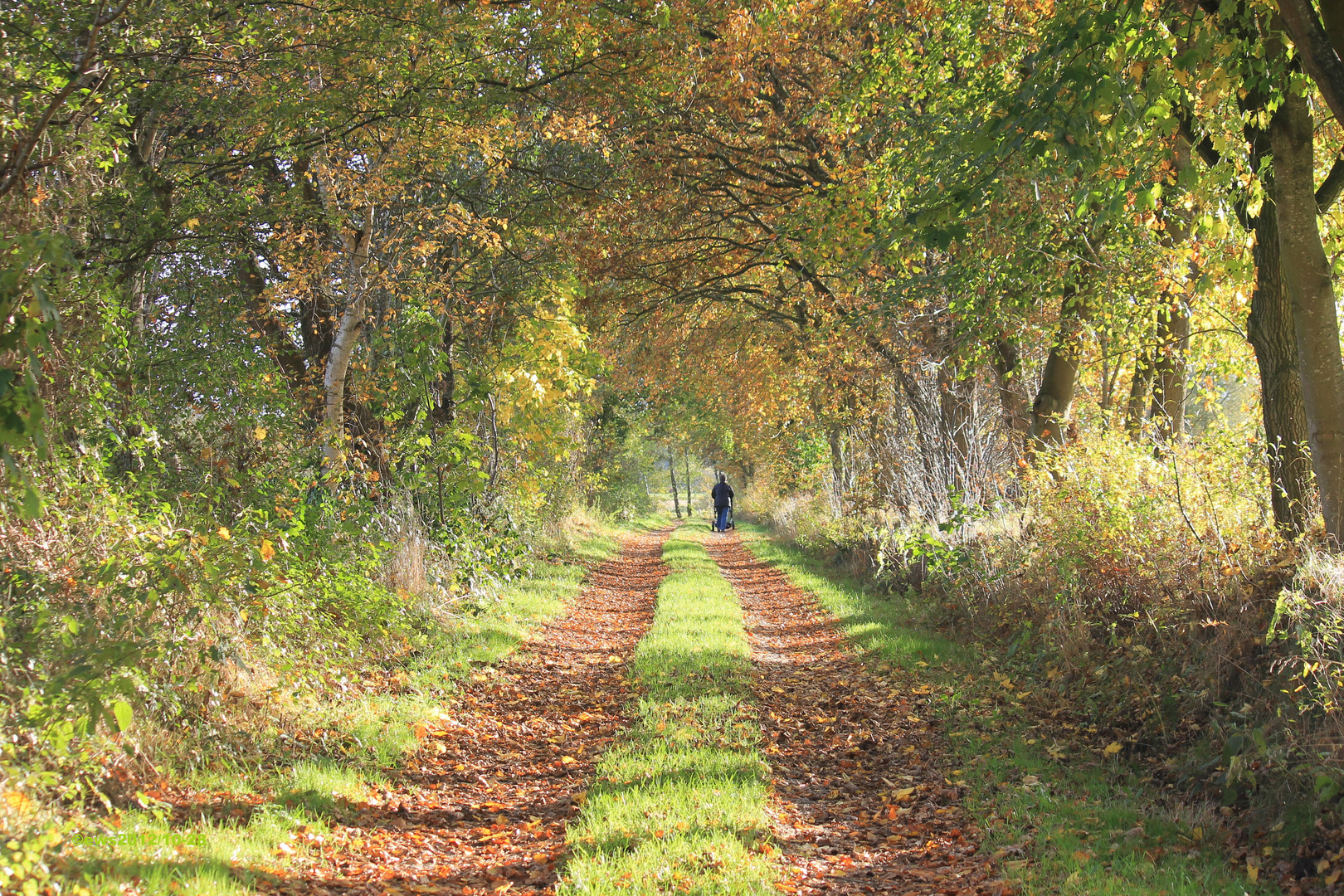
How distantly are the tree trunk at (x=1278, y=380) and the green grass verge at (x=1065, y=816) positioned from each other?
233 centimetres

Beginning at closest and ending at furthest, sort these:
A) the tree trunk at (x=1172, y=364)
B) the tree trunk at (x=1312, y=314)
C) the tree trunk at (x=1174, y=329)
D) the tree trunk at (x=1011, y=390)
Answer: the tree trunk at (x=1312, y=314) < the tree trunk at (x=1174, y=329) < the tree trunk at (x=1172, y=364) < the tree trunk at (x=1011, y=390)

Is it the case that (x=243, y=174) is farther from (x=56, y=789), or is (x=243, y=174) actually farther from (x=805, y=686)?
(x=805, y=686)

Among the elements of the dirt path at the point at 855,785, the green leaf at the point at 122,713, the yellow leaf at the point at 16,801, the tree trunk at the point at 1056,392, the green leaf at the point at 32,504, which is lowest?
the dirt path at the point at 855,785

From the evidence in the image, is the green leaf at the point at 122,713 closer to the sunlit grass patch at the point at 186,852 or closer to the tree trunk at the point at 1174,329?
the sunlit grass patch at the point at 186,852

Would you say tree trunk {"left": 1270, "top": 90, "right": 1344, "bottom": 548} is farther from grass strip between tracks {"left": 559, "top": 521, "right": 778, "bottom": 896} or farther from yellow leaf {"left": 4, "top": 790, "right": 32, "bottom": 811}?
yellow leaf {"left": 4, "top": 790, "right": 32, "bottom": 811}

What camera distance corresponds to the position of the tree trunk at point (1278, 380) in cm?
616

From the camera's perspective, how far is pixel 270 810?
4891mm

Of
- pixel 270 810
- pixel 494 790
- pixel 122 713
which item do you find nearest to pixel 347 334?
pixel 494 790

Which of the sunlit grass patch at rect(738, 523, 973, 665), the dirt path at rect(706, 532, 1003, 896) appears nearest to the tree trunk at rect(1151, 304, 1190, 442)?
the sunlit grass patch at rect(738, 523, 973, 665)

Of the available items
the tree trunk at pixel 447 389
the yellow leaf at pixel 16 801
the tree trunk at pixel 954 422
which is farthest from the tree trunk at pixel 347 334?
the tree trunk at pixel 954 422

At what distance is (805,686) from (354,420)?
6.46m

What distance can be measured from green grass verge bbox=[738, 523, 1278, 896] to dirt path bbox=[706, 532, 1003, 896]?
0.65 ft

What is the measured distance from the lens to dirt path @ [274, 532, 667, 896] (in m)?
4.45

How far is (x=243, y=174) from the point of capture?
394 inches
